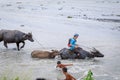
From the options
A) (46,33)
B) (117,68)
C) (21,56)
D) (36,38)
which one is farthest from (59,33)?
(117,68)

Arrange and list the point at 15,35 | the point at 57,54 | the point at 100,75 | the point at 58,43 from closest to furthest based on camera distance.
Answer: the point at 100,75 < the point at 57,54 < the point at 15,35 < the point at 58,43

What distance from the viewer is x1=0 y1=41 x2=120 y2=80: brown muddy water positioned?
48.1ft

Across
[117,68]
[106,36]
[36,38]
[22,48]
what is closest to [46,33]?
[36,38]

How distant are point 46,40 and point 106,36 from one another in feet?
18.5

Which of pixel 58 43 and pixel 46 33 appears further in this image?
pixel 46 33

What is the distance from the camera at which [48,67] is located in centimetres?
1627

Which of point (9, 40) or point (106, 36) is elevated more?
point (9, 40)

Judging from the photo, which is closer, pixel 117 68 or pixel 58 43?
pixel 117 68

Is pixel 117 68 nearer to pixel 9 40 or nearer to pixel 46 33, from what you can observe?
pixel 9 40

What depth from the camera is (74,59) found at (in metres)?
18.0

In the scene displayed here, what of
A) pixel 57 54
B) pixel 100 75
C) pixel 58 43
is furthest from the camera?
pixel 58 43

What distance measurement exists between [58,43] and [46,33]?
5149mm

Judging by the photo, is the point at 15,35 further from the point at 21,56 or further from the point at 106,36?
the point at 106,36

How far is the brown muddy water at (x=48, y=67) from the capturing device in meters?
14.7
